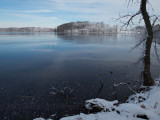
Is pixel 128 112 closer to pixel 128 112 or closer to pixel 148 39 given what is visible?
pixel 128 112

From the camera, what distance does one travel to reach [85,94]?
8.55 meters

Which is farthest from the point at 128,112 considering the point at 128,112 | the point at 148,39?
the point at 148,39

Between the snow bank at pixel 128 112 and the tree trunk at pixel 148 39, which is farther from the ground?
the tree trunk at pixel 148 39

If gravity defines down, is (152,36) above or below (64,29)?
below

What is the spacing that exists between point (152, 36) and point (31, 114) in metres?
7.89

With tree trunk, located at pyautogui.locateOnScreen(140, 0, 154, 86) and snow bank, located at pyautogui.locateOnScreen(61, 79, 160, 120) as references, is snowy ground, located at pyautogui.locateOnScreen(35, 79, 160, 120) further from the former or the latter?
tree trunk, located at pyautogui.locateOnScreen(140, 0, 154, 86)

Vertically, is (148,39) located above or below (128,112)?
above

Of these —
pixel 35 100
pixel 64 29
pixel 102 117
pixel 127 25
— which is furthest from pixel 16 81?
pixel 64 29

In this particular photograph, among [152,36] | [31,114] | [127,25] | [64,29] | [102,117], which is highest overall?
[64,29]

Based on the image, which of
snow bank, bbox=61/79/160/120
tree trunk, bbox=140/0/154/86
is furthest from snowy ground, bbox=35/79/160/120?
tree trunk, bbox=140/0/154/86

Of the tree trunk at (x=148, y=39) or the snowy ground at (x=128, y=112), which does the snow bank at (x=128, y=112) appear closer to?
the snowy ground at (x=128, y=112)

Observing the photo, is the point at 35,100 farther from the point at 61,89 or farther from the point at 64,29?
the point at 64,29

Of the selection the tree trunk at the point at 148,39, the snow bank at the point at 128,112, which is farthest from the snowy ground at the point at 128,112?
the tree trunk at the point at 148,39

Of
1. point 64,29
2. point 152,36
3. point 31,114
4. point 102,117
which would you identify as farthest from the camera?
point 64,29
